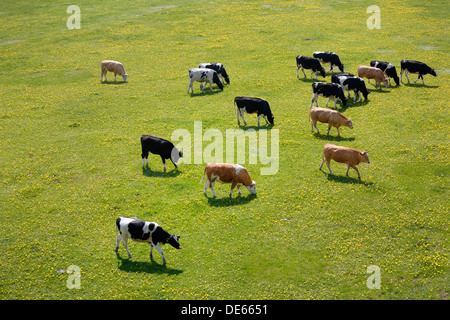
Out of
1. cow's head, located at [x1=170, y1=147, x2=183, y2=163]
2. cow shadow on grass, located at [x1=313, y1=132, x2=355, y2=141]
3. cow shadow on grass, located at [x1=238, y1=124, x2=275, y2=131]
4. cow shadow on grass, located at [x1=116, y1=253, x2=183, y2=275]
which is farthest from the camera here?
cow shadow on grass, located at [x1=238, y1=124, x2=275, y2=131]

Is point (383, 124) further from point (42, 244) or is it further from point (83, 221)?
point (42, 244)

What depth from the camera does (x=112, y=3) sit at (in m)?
74.4

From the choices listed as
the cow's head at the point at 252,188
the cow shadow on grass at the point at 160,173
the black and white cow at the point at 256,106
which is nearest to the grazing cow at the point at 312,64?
the black and white cow at the point at 256,106

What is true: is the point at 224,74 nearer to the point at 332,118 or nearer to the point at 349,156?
the point at 332,118

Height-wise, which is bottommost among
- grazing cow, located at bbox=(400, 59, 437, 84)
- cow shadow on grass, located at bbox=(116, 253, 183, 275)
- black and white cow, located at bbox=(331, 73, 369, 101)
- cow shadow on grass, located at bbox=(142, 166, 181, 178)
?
cow shadow on grass, located at bbox=(116, 253, 183, 275)

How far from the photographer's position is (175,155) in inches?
972

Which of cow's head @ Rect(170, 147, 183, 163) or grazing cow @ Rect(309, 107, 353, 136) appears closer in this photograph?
cow's head @ Rect(170, 147, 183, 163)

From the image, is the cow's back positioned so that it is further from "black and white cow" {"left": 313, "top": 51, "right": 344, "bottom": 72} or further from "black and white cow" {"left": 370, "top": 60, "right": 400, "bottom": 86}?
"black and white cow" {"left": 313, "top": 51, "right": 344, "bottom": 72}

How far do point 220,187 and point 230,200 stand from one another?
5.25ft

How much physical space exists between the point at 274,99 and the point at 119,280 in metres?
22.5

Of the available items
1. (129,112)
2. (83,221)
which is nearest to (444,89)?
(129,112)

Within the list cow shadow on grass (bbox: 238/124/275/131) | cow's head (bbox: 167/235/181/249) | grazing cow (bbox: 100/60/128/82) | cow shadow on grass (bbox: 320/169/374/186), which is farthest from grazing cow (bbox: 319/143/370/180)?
grazing cow (bbox: 100/60/128/82)

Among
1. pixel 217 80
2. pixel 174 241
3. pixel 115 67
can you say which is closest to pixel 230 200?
pixel 174 241

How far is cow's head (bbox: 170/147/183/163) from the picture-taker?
2458cm
